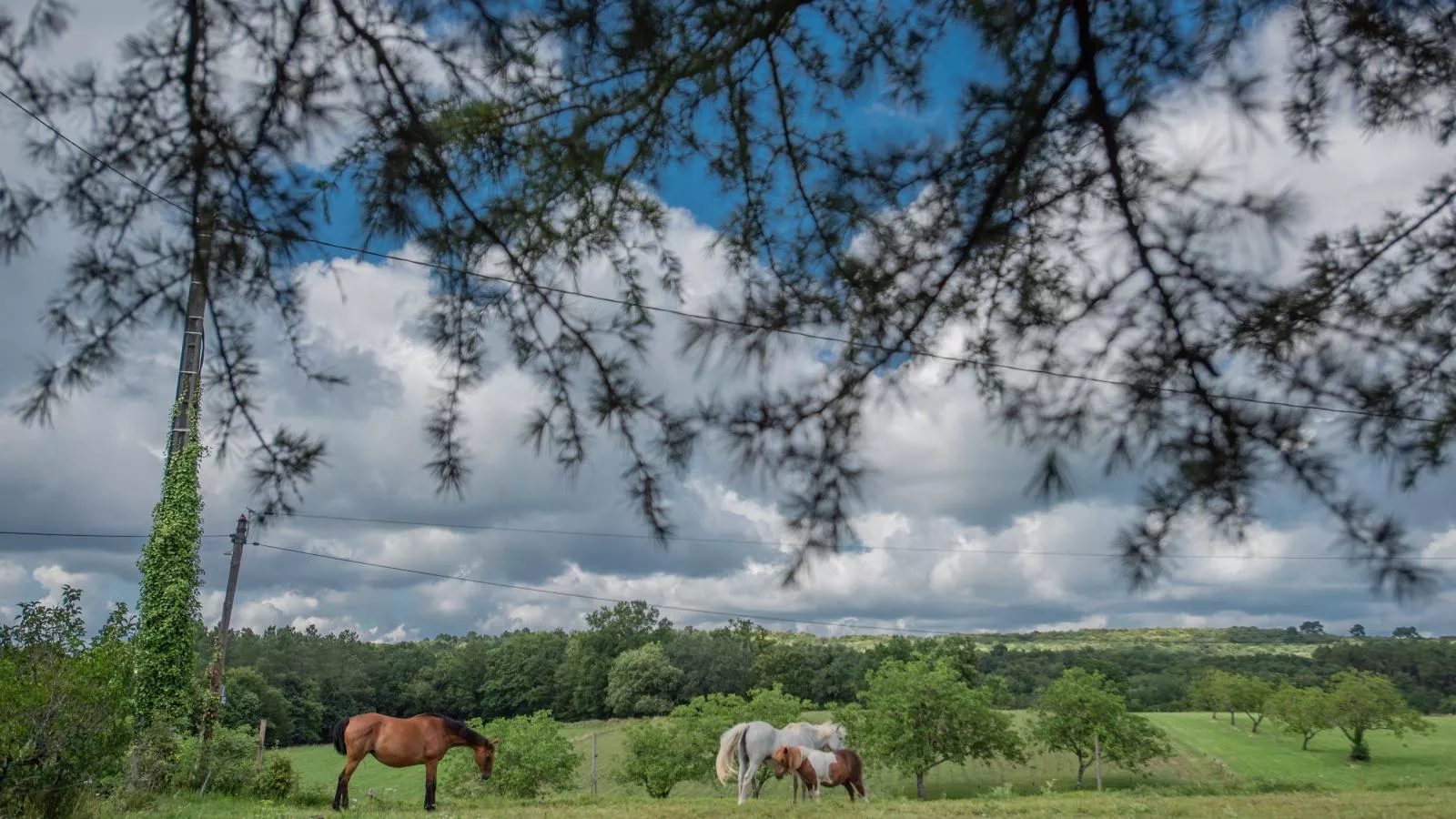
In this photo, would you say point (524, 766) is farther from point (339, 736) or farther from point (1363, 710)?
point (1363, 710)

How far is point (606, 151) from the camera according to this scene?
6.33 ft

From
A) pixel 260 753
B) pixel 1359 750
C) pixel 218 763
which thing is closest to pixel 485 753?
pixel 260 753

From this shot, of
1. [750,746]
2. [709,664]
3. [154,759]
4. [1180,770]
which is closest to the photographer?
[154,759]

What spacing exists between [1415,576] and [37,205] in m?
3.40

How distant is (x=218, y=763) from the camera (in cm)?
1028

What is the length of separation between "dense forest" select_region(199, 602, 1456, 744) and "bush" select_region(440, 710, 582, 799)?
8.64 meters

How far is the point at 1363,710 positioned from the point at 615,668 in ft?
106

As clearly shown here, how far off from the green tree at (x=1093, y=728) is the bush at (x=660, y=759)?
557 inches

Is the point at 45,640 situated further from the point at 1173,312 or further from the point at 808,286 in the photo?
the point at 1173,312

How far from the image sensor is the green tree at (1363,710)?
1268 inches

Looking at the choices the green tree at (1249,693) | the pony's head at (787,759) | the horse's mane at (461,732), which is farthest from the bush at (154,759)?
the green tree at (1249,693)

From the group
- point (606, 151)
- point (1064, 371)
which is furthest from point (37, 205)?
point (1064, 371)

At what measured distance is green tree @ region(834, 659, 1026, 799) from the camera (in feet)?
76.0

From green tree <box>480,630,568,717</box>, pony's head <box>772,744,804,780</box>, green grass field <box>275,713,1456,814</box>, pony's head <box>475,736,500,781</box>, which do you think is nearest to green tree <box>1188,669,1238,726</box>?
green grass field <box>275,713,1456,814</box>
